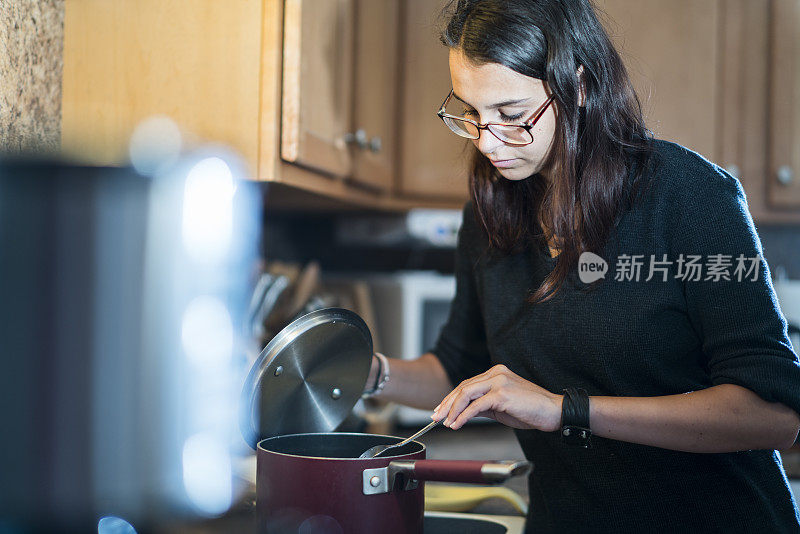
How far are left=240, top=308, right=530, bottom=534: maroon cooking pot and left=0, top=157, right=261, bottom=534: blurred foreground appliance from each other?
127 mm

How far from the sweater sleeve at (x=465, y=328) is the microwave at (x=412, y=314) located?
80cm

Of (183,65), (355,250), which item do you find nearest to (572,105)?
(183,65)

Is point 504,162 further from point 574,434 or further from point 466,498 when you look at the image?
point 466,498

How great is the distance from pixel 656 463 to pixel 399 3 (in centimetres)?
144

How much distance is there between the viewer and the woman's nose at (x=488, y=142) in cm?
88

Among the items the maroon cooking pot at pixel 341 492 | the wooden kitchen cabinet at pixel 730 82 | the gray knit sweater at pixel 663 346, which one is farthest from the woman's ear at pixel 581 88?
the wooden kitchen cabinet at pixel 730 82

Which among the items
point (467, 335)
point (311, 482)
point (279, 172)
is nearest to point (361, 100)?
point (279, 172)

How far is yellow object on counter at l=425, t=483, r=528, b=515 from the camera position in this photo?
0.98 meters

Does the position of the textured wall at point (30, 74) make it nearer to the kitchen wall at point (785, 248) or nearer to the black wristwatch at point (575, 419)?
the black wristwatch at point (575, 419)

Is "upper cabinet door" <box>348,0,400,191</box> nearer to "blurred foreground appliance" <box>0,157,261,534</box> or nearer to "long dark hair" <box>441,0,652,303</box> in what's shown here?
"long dark hair" <box>441,0,652,303</box>

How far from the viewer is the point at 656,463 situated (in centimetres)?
90

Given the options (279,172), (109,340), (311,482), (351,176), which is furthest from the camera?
(351,176)

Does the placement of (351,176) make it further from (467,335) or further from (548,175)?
(548,175)

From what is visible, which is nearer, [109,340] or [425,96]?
[109,340]
